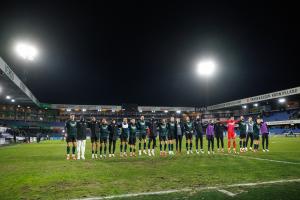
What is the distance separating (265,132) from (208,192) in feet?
45.5

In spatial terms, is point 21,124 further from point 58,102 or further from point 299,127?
point 299,127

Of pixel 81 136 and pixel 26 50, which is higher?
pixel 26 50

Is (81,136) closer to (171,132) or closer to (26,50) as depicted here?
(171,132)

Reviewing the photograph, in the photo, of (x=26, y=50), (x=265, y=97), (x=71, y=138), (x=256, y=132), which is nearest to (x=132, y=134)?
(x=71, y=138)

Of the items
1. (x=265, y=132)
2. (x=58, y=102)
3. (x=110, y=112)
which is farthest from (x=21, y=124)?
(x=265, y=132)

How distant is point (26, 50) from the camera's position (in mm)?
37688

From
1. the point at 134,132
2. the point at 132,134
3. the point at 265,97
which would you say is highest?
the point at 265,97

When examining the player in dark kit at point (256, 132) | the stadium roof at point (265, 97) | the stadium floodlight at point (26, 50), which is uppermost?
the stadium floodlight at point (26, 50)

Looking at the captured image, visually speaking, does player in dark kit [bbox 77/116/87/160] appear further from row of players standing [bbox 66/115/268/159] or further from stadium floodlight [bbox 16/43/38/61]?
stadium floodlight [bbox 16/43/38/61]

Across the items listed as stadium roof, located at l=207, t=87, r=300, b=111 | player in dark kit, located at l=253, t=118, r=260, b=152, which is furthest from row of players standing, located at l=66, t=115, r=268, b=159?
stadium roof, located at l=207, t=87, r=300, b=111

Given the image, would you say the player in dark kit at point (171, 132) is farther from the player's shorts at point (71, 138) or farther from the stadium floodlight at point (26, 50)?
the stadium floodlight at point (26, 50)

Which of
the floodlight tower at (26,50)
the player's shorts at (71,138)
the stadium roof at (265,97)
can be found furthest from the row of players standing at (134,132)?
the stadium roof at (265,97)

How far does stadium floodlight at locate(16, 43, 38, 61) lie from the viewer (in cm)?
3738

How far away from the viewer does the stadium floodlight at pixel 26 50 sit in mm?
37375
